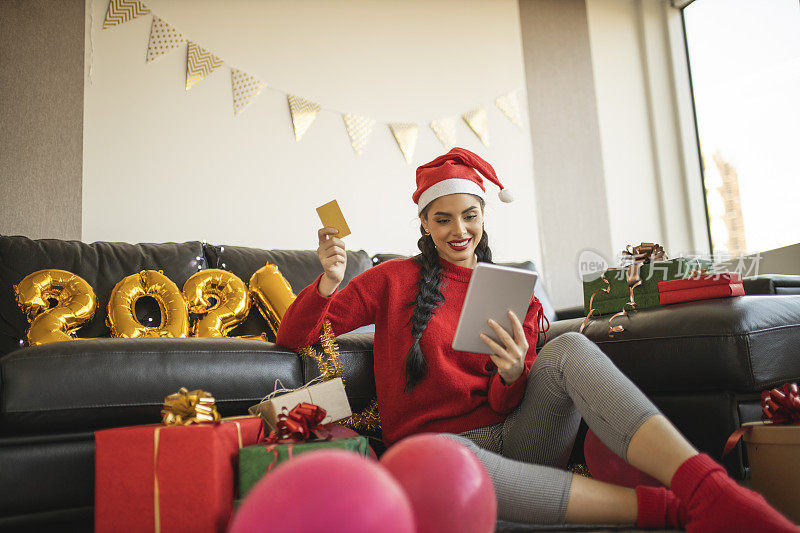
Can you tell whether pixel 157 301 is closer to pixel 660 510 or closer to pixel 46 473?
pixel 46 473

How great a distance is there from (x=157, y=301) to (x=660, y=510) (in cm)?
159

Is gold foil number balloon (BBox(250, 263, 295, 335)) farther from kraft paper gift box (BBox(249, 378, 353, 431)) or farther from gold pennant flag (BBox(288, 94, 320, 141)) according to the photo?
gold pennant flag (BBox(288, 94, 320, 141))

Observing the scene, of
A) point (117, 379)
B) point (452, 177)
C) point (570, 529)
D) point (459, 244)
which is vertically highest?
point (452, 177)

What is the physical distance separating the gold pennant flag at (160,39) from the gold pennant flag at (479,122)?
1.45m

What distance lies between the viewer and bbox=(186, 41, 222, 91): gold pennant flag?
9.20ft

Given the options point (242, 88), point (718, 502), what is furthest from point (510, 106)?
point (718, 502)

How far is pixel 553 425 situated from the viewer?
1377mm

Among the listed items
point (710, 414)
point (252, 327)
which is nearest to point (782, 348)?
point (710, 414)

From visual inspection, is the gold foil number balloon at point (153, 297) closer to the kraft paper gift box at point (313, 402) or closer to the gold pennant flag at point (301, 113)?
the kraft paper gift box at point (313, 402)

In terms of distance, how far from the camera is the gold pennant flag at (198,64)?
2803mm

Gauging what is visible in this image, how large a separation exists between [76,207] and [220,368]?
4.58ft

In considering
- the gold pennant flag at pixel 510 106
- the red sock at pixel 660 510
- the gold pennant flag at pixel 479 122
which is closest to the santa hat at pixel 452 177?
the red sock at pixel 660 510

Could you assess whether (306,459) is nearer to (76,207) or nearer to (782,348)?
(782,348)

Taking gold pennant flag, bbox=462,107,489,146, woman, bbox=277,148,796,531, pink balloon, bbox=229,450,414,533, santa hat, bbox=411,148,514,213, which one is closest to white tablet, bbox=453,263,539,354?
woman, bbox=277,148,796,531
